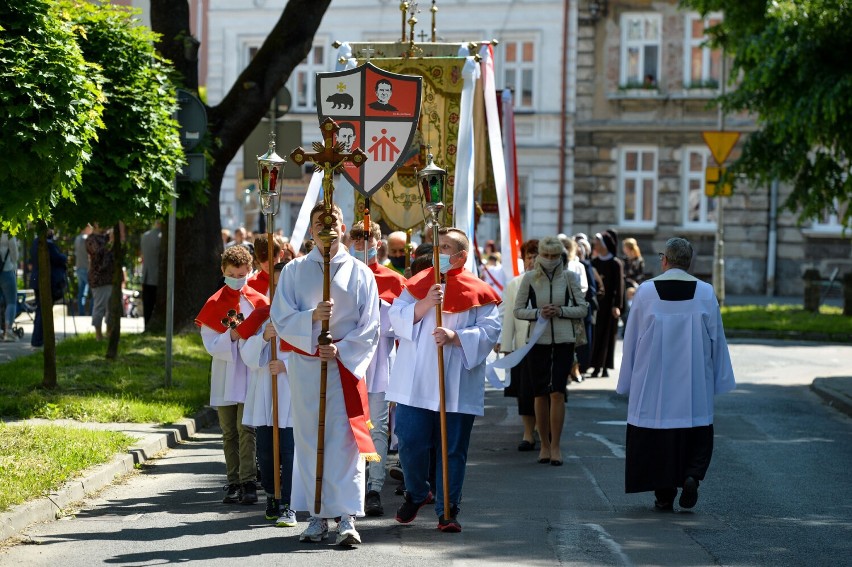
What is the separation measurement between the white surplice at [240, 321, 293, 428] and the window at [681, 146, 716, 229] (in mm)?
29968

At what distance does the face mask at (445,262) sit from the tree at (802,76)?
13.6m

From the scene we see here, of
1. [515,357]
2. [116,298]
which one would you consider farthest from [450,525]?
[116,298]

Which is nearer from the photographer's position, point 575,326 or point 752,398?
point 575,326

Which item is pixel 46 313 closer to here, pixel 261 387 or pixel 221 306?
pixel 221 306

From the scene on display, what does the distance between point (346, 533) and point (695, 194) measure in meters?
31.2

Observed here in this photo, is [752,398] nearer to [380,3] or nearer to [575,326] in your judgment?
[575,326]

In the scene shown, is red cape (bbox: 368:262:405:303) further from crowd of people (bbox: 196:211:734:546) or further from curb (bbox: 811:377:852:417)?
curb (bbox: 811:377:852:417)

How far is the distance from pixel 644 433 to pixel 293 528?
2.59 meters

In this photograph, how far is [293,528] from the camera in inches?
348

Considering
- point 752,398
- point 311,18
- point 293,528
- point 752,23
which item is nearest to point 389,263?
point 293,528

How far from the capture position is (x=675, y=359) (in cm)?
1006

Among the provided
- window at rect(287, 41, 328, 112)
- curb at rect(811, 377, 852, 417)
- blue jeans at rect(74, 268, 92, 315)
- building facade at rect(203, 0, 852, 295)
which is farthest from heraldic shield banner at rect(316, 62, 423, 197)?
window at rect(287, 41, 328, 112)

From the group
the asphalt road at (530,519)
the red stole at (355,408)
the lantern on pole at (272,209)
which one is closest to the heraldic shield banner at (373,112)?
the asphalt road at (530,519)

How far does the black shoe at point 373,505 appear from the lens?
9.40 meters
